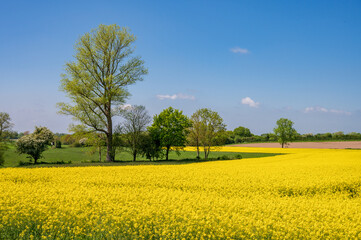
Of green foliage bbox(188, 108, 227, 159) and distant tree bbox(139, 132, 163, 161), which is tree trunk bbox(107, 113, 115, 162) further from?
green foliage bbox(188, 108, 227, 159)

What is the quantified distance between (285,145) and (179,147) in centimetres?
4586

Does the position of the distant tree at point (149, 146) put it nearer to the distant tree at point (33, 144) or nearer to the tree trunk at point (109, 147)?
the tree trunk at point (109, 147)

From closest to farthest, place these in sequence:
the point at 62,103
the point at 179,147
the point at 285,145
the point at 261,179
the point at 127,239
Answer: the point at 127,239, the point at 261,179, the point at 62,103, the point at 179,147, the point at 285,145

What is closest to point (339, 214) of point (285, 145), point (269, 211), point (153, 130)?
point (269, 211)

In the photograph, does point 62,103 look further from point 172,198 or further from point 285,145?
point 285,145

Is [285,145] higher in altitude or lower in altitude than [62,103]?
lower

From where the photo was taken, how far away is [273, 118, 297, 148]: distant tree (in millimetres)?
71312

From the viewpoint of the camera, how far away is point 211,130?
123 ft

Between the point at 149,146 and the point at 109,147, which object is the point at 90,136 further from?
the point at 149,146

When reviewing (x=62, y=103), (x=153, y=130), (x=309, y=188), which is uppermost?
(x=62, y=103)

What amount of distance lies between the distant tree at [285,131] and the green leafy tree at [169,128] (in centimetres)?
4394

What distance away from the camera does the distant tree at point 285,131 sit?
71312mm

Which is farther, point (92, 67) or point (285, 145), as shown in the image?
point (285, 145)

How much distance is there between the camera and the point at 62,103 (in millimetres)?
30781
